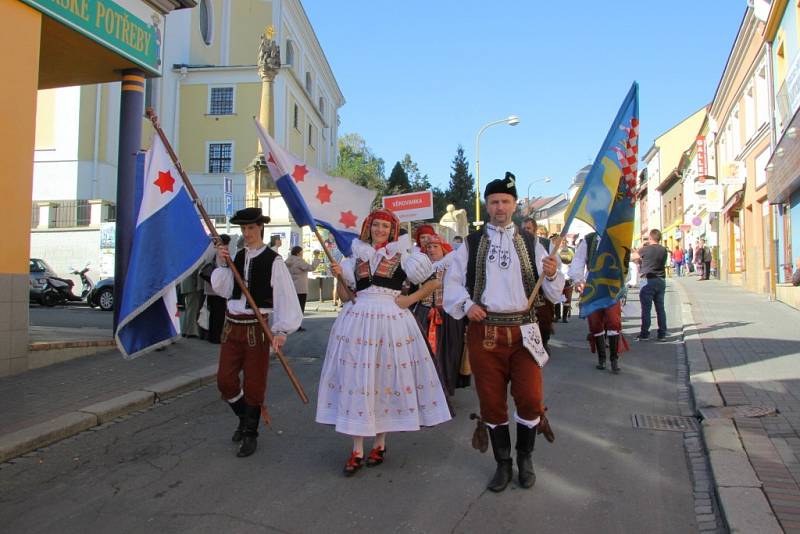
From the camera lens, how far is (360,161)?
176 ft

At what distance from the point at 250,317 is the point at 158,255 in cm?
97

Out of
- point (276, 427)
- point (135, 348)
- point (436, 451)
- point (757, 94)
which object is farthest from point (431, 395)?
point (757, 94)

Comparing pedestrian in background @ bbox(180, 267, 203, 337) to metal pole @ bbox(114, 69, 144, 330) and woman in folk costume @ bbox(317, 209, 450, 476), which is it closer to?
metal pole @ bbox(114, 69, 144, 330)

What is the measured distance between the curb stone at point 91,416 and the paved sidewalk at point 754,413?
196 inches

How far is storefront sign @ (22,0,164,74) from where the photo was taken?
7.69m

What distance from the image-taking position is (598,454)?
181 inches

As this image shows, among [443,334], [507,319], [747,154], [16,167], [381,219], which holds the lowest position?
[443,334]

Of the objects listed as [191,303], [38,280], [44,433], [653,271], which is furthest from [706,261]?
[44,433]

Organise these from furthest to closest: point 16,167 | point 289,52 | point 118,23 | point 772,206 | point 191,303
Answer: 1. point 289,52
2. point 772,206
3. point 191,303
4. point 118,23
5. point 16,167

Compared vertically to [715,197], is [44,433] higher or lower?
lower

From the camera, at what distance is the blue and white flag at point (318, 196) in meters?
5.04

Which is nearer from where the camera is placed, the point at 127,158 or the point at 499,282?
the point at 499,282

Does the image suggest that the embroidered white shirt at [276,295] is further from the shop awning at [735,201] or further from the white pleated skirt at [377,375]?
the shop awning at [735,201]

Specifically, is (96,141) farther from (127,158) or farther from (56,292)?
(127,158)
